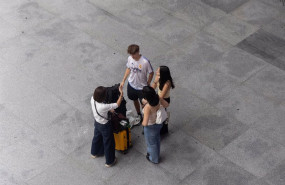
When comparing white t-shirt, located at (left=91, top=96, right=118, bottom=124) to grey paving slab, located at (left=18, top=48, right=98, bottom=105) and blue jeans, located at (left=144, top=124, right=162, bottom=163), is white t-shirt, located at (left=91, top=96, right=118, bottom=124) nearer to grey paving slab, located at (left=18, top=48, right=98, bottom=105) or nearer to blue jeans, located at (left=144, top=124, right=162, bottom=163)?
blue jeans, located at (left=144, top=124, right=162, bottom=163)

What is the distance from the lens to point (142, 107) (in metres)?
9.51

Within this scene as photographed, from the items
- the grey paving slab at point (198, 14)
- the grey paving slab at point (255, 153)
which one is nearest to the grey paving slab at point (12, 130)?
the grey paving slab at point (255, 153)

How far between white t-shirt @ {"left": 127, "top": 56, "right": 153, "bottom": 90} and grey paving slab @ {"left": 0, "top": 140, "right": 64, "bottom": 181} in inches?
77.6

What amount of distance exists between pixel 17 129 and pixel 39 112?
61 cm

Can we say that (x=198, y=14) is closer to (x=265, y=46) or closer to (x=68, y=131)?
(x=265, y=46)

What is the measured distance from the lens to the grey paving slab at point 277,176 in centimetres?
949

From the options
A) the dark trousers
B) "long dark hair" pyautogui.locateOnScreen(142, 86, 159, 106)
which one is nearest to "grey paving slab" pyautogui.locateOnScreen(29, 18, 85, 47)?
the dark trousers

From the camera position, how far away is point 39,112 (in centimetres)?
1098

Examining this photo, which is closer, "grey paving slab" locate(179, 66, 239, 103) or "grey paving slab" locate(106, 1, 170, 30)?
"grey paving slab" locate(179, 66, 239, 103)

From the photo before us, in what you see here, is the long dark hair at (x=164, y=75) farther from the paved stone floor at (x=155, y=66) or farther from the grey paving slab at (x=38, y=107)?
the grey paving slab at (x=38, y=107)

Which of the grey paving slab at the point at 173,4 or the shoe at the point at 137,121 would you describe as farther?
the grey paving slab at the point at 173,4

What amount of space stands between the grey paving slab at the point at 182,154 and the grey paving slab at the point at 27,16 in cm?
527

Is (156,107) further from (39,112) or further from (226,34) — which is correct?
(226,34)

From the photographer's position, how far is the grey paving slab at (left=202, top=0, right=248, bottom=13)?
14109 millimetres
